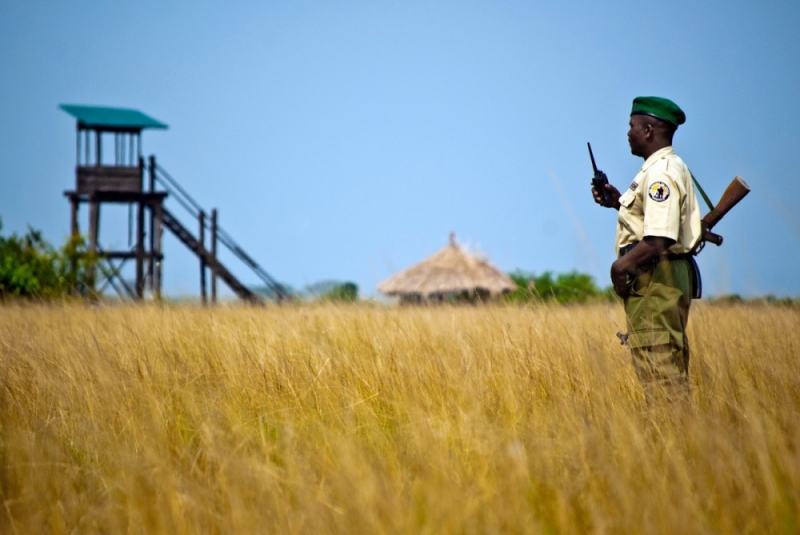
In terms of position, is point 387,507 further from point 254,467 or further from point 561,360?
point 561,360

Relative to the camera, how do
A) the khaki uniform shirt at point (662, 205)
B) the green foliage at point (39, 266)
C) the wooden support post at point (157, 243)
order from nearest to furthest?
1. the khaki uniform shirt at point (662, 205)
2. the green foliage at point (39, 266)
3. the wooden support post at point (157, 243)

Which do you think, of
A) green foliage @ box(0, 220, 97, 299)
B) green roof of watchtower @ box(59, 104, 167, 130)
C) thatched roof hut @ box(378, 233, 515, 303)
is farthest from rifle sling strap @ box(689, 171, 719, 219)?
thatched roof hut @ box(378, 233, 515, 303)

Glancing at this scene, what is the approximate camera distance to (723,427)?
3.04m

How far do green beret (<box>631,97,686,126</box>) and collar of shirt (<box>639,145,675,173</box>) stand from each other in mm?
152

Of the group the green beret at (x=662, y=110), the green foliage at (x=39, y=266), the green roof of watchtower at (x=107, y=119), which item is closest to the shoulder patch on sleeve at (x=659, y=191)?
the green beret at (x=662, y=110)

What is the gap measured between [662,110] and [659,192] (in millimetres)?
527

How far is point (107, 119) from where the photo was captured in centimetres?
2162

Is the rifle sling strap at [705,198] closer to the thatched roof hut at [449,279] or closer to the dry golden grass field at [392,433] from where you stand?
the dry golden grass field at [392,433]

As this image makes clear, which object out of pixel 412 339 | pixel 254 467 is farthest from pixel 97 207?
Answer: pixel 254 467

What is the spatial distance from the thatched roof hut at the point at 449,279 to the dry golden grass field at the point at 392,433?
22.8 meters

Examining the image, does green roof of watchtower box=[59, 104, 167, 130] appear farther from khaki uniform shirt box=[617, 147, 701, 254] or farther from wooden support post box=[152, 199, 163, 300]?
khaki uniform shirt box=[617, 147, 701, 254]

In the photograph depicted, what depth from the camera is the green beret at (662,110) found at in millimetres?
3738

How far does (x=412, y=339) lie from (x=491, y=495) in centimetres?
260

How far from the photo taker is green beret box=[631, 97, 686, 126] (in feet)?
12.3
